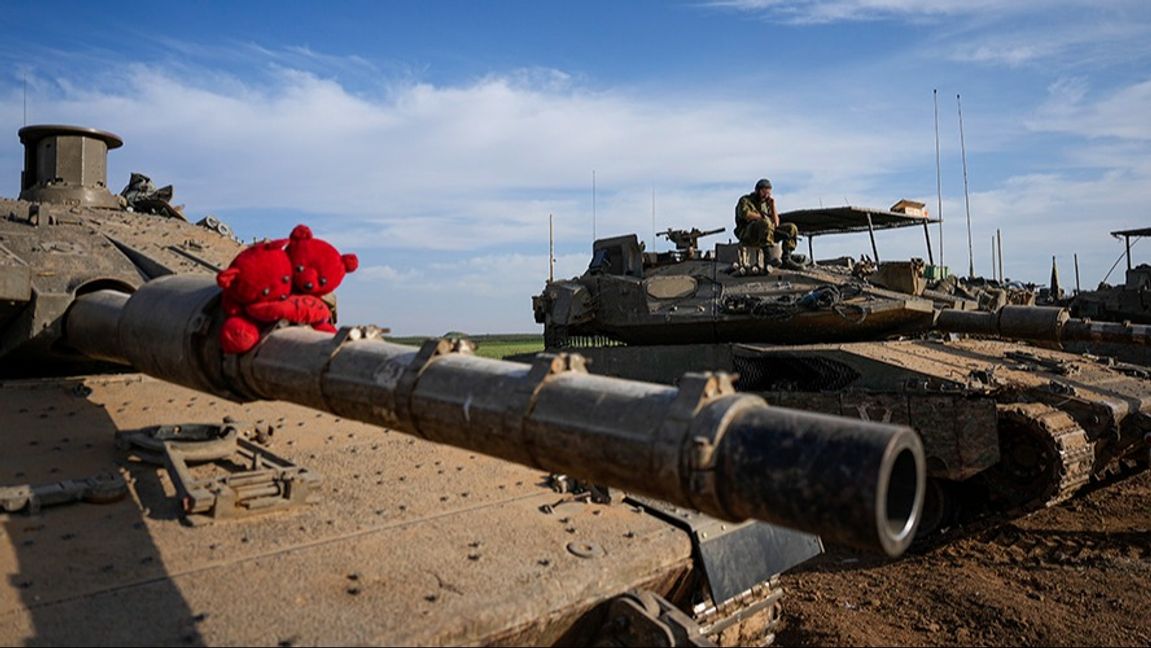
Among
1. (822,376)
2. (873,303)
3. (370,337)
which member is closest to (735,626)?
(370,337)

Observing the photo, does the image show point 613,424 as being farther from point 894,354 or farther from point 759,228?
point 759,228

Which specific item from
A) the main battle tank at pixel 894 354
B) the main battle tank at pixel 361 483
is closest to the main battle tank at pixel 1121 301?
the main battle tank at pixel 894 354

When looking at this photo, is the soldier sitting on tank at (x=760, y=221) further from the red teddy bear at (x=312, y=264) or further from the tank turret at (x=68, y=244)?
the red teddy bear at (x=312, y=264)

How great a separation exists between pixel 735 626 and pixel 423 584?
6.01 feet

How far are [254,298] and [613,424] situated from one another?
1550 millimetres

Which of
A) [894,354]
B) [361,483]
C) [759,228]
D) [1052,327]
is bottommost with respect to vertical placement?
[361,483]

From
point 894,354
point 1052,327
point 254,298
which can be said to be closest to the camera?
point 254,298

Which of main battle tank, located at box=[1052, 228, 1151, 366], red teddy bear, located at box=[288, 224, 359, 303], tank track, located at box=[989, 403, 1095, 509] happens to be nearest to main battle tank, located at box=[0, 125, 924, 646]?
red teddy bear, located at box=[288, 224, 359, 303]

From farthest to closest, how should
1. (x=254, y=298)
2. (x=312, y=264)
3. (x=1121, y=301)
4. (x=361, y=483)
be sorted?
1. (x=1121, y=301)
2. (x=361, y=483)
3. (x=312, y=264)
4. (x=254, y=298)

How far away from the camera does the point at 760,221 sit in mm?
11734

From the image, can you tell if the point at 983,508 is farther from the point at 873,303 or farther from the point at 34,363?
the point at 34,363

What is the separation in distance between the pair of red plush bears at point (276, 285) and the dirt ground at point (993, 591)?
4.48m

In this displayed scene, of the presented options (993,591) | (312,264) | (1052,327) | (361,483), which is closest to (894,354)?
(1052,327)

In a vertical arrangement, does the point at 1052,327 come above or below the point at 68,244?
below
